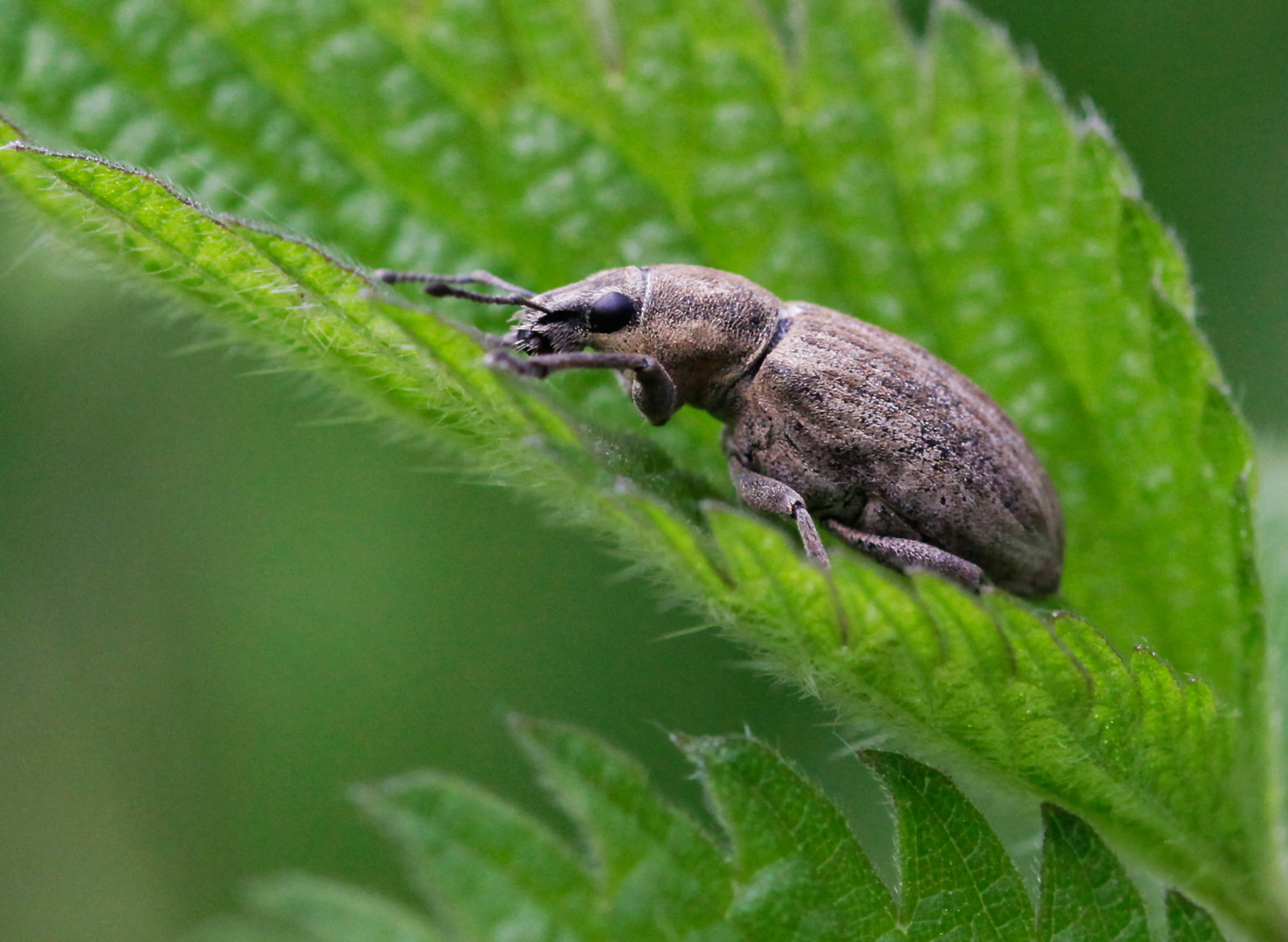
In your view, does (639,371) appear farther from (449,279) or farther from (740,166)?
(740,166)

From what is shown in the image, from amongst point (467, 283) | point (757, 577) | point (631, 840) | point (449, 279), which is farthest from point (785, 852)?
point (467, 283)

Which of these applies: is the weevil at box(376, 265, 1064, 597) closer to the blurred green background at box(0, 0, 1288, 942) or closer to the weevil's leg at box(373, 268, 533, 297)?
the weevil's leg at box(373, 268, 533, 297)

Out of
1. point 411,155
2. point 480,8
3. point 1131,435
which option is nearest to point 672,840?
point 1131,435

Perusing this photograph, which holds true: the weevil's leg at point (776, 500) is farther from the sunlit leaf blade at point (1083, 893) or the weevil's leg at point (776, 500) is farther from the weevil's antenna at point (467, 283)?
the sunlit leaf blade at point (1083, 893)

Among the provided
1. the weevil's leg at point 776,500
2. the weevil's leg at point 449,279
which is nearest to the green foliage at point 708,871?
the weevil's leg at point 776,500

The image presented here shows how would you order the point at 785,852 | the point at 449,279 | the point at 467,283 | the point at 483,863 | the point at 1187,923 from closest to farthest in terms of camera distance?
the point at 483,863, the point at 785,852, the point at 1187,923, the point at 449,279, the point at 467,283

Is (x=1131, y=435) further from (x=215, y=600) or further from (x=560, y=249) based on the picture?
(x=215, y=600)
